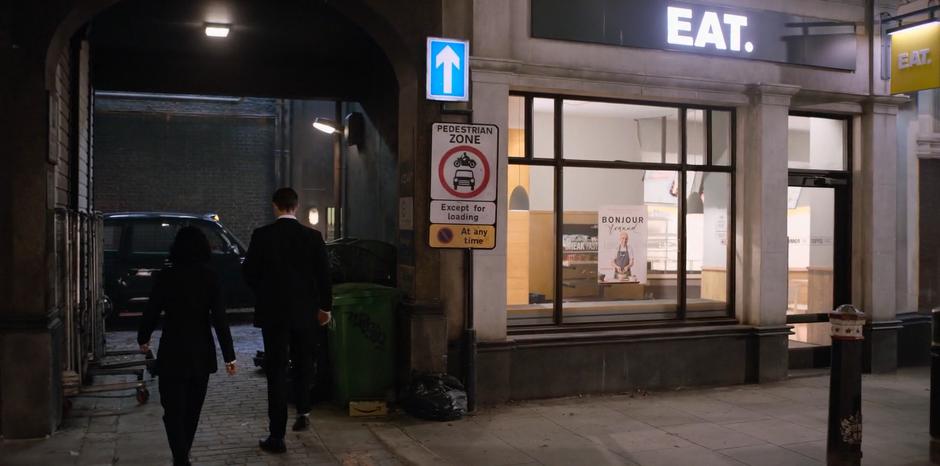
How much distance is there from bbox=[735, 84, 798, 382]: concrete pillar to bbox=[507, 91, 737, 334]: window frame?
11 cm

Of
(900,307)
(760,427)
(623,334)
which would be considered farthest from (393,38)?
(900,307)

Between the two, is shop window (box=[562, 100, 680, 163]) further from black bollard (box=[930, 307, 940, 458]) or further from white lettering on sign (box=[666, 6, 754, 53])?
black bollard (box=[930, 307, 940, 458])

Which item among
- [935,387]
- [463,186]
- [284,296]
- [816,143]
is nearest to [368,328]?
[284,296]

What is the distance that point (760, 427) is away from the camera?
24.0 ft

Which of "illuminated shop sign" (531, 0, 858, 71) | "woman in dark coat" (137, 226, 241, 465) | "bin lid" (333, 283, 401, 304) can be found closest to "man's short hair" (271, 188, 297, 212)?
"woman in dark coat" (137, 226, 241, 465)

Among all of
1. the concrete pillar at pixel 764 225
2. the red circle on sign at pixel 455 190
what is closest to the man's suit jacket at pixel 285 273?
the red circle on sign at pixel 455 190

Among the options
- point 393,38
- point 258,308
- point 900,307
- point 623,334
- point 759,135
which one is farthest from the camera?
point 900,307

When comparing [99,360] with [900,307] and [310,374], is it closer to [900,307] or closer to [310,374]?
[310,374]

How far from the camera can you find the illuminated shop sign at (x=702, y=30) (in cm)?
843

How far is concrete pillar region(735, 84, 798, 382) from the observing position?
9375mm

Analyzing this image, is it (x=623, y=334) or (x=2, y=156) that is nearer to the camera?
(x=2, y=156)

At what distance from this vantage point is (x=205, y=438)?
21.7 feet

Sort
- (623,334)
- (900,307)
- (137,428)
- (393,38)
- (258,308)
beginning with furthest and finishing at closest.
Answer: (900,307)
(623,334)
(393,38)
(137,428)
(258,308)

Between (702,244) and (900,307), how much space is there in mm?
3104
